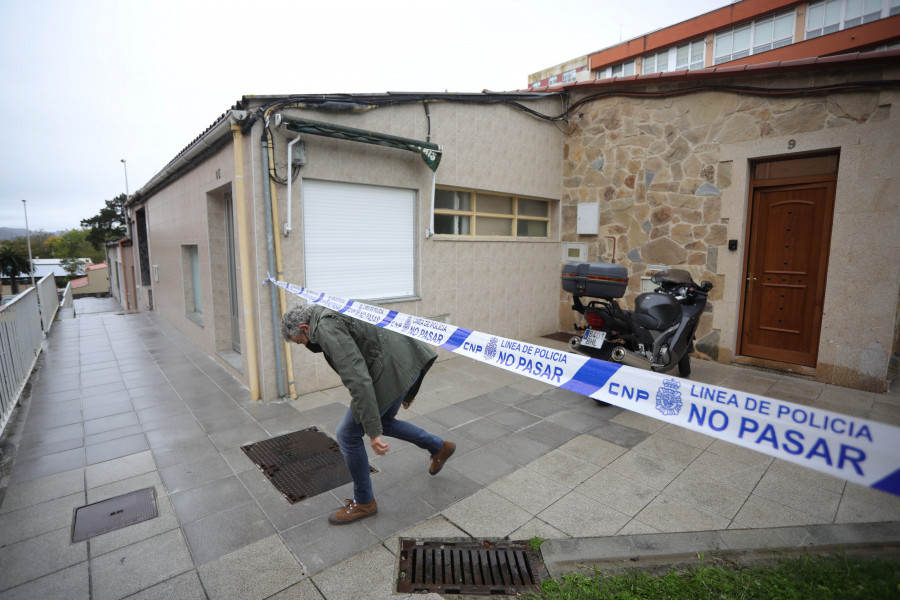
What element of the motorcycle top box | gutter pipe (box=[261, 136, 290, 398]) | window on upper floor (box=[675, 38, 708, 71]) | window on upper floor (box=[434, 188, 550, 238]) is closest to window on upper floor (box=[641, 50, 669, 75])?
window on upper floor (box=[675, 38, 708, 71])

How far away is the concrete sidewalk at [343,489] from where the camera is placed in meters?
2.64

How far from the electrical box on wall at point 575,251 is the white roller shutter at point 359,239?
3.47 metres

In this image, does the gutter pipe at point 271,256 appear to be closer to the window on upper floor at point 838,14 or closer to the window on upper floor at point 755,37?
the window on upper floor at point 838,14

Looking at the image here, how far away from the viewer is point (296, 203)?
5.16m

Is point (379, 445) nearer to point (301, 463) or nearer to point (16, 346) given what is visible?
point (301, 463)

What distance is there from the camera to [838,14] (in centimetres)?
2338

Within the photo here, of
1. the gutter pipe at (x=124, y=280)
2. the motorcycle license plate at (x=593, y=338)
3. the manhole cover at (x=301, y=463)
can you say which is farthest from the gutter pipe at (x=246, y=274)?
the gutter pipe at (x=124, y=280)

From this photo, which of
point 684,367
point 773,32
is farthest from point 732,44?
point 684,367

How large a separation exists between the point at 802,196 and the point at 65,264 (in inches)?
3238

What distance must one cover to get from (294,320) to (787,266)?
650cm

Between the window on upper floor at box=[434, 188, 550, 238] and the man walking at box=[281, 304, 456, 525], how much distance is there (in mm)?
4025

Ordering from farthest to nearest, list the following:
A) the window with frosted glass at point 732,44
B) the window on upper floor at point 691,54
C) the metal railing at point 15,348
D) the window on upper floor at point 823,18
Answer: the window on upper floor at point 691,54 < the window with frosted glass at point 732,44 < the window on upper floor at point 823,18 < the metal railing at point 15,348

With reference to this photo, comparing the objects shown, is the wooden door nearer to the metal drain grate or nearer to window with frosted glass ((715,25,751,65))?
the metal drain grate

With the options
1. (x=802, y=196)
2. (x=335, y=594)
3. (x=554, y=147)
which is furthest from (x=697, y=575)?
(x=554, y=147)
